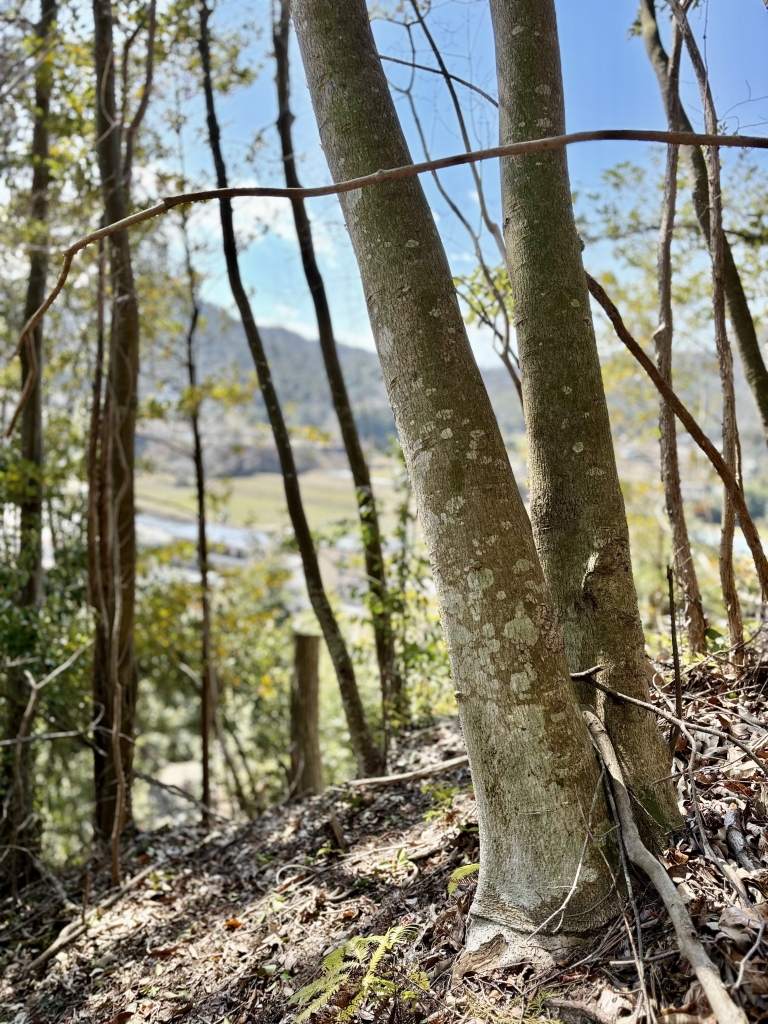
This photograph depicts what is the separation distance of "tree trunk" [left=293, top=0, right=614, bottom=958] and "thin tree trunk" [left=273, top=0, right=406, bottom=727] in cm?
280

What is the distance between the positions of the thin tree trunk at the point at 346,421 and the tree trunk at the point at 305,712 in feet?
4.46

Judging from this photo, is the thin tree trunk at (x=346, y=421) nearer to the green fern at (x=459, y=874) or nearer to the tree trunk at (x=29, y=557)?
the tree trunk at (x=29, y=557)

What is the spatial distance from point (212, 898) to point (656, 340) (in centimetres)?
365

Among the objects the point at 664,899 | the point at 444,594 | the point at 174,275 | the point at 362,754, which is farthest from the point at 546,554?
the point at 174,275

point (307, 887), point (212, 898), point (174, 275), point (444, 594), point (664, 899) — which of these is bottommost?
point (212, 898)

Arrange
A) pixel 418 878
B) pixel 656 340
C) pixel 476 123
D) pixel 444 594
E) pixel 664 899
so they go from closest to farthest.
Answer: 1. pixel 664 899
2. pixel 444 594
3. pixel 418 878
4. pixel 656 340
5. pixel 476 123

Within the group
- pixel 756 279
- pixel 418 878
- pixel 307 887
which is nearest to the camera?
pixel 418 878

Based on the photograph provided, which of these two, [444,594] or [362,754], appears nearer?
[444,594]

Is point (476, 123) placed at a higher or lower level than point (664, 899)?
higher

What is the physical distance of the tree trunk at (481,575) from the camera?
1.85 meters

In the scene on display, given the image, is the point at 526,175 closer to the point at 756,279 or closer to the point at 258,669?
the point at 756,279

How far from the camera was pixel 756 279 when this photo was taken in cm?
622

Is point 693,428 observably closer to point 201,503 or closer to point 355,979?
point 355,979

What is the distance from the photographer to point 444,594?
194 centimetres
